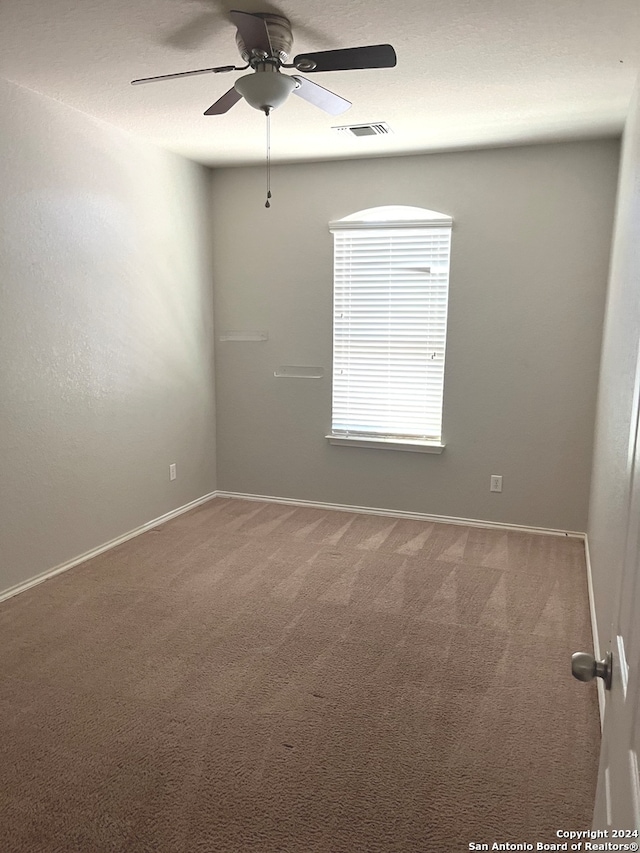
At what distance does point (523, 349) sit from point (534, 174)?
3.79 ft

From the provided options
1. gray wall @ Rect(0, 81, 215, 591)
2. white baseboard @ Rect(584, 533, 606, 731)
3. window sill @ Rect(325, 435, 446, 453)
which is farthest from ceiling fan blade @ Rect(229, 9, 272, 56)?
window sill @ Rect(325, 435, 446, 453)

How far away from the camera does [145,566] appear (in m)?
3.65

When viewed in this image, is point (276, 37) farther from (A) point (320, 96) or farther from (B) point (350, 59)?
(B) point (350, 59)

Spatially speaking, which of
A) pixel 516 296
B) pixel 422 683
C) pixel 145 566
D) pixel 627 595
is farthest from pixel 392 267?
pixel 627 595

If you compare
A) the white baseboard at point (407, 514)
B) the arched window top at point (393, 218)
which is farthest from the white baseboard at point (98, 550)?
the arched window top at point (393, 218)

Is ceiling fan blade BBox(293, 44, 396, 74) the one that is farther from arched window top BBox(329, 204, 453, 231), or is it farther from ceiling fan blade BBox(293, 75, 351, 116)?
arched window top BBox(329, 204, 453, 231)

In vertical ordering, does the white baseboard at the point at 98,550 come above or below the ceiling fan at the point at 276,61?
below

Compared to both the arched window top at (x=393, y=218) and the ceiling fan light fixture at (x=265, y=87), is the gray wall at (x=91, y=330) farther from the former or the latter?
the ceiling fan light fixture at (x=265, y=87)

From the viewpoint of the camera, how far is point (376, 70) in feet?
9.07

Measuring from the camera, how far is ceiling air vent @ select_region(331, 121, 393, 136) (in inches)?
141

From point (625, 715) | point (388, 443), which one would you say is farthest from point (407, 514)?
point (625, 715)

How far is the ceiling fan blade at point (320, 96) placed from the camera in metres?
2.43

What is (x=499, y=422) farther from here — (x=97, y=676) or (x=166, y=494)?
(x=97, y=676)

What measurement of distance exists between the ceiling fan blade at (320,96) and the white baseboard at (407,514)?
2.91 meters
